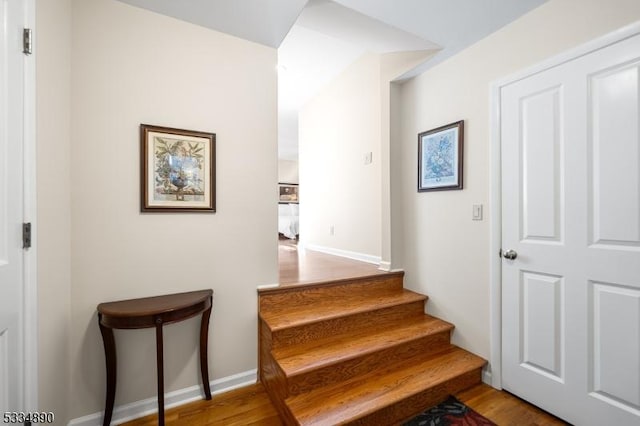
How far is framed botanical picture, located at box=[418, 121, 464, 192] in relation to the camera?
2.15 m

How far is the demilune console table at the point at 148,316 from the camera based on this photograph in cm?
140

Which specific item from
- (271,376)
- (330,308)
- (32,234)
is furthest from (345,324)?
(32,234)

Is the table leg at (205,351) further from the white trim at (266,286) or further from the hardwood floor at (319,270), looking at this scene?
the hardwood floor at (319,270)

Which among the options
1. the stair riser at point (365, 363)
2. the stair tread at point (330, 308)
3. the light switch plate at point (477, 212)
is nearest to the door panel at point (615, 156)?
the light switch plate at point (477, 212)

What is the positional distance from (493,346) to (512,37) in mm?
2157

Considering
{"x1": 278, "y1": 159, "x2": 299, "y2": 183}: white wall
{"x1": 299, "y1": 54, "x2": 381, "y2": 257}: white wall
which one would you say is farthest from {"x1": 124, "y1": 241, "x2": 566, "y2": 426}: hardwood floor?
{"x1": 278, "y1": 159, "x2": 299, "y2": 183}: white wall

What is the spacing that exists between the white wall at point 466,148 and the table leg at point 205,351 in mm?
1830

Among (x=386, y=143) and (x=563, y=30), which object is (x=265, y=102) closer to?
(x=386, y=143)

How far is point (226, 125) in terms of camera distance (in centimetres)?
191

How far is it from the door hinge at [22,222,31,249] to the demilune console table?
484 millimetres

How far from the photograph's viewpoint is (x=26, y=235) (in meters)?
1.13

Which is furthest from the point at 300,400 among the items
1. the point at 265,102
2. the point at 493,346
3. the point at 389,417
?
the point at 265,102

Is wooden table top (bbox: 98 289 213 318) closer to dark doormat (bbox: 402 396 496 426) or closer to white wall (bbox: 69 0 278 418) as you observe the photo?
white wall (bbox: 69 0 278 418)

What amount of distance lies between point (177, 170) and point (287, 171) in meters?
6.49
